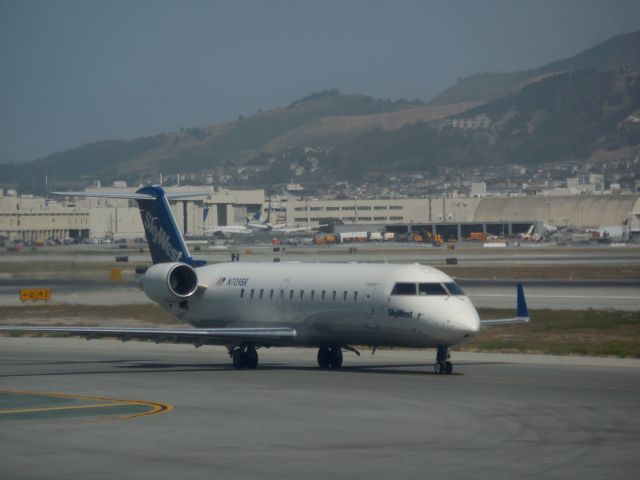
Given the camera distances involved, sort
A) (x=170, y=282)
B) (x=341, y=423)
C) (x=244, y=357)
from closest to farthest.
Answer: (x=341, y=423), (x=244, y=357), (x=170, y=282)

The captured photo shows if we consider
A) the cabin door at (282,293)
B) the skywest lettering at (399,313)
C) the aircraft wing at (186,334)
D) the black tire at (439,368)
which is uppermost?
the cabin door at (282,293)

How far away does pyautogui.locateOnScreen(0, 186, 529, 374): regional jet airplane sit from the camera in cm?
3547

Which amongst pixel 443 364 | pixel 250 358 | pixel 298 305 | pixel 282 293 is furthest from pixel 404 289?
pixel 250 358

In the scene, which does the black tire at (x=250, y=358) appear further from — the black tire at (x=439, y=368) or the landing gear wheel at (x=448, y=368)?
the landing gear wheel at (x=448, y=368)

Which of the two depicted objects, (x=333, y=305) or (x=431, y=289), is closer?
(x=431, y=289)

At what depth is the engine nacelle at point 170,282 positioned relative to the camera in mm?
41469

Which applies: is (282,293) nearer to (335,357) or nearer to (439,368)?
(335,357)

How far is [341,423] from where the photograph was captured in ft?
84.5

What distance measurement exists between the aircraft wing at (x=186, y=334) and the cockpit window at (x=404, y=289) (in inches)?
158

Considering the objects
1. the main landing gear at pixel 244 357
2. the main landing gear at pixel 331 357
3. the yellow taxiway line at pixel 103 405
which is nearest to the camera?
the yellow taxiway line at pixel 103 405

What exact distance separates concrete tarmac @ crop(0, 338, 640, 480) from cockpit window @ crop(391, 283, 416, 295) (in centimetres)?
244

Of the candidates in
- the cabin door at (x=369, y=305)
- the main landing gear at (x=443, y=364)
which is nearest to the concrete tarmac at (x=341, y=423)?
the main landing gear at (x=443, y=364)

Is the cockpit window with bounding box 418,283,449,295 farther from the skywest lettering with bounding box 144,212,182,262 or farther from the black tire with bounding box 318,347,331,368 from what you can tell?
the skywest lettering with bounding box 144,212,182,262

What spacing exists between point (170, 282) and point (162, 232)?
3.48 m
